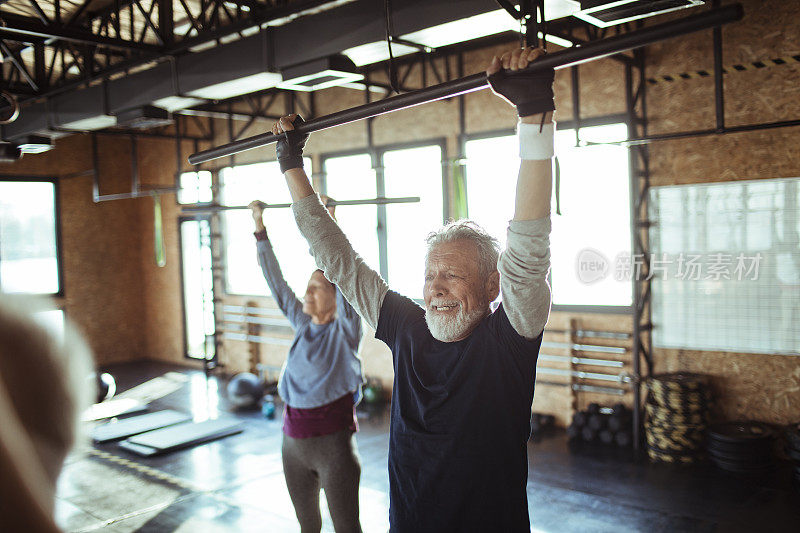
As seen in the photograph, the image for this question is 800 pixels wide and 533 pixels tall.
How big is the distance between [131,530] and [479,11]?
384 centimetres

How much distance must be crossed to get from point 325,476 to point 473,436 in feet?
4.94

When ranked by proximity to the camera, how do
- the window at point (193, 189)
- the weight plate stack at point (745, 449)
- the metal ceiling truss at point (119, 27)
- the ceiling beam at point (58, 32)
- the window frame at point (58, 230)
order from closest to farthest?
the ceiling beam at point (58, 32) < the metal ceiling truss at point (119, 27) < the weight plate stack at point (745, 449) < the window at point (193, 189) < the window frame at point (58, 230)

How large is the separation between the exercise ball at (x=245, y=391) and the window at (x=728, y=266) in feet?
13.8

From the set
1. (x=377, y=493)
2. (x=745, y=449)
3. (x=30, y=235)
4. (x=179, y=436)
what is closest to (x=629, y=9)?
(x=745, y=449)

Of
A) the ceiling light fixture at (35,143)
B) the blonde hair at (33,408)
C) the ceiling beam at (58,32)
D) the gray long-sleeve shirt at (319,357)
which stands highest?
the ceiling beam at (58,32)

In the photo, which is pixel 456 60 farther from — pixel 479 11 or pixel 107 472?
pixel 107 472

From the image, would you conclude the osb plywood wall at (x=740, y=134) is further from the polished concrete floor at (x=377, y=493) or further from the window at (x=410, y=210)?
the window at (x=410, y=210)

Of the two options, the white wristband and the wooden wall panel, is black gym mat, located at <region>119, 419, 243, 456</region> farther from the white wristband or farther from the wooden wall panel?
the white wristband

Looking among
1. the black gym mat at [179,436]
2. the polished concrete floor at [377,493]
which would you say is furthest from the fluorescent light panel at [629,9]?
the black gym mat at [179,436]

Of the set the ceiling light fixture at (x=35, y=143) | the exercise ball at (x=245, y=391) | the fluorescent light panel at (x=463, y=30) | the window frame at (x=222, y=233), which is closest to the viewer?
the fluorescent light panel at (x=463, y=30)

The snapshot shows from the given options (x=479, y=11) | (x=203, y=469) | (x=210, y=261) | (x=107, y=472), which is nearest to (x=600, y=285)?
(x=479, y=11)

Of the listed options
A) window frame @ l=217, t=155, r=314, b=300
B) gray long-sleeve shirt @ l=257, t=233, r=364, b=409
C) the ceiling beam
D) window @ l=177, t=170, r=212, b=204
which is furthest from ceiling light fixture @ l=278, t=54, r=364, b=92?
window @ l=177, t=170, r=212, b=204

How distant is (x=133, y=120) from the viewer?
5508mm

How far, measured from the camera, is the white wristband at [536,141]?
1409mm
